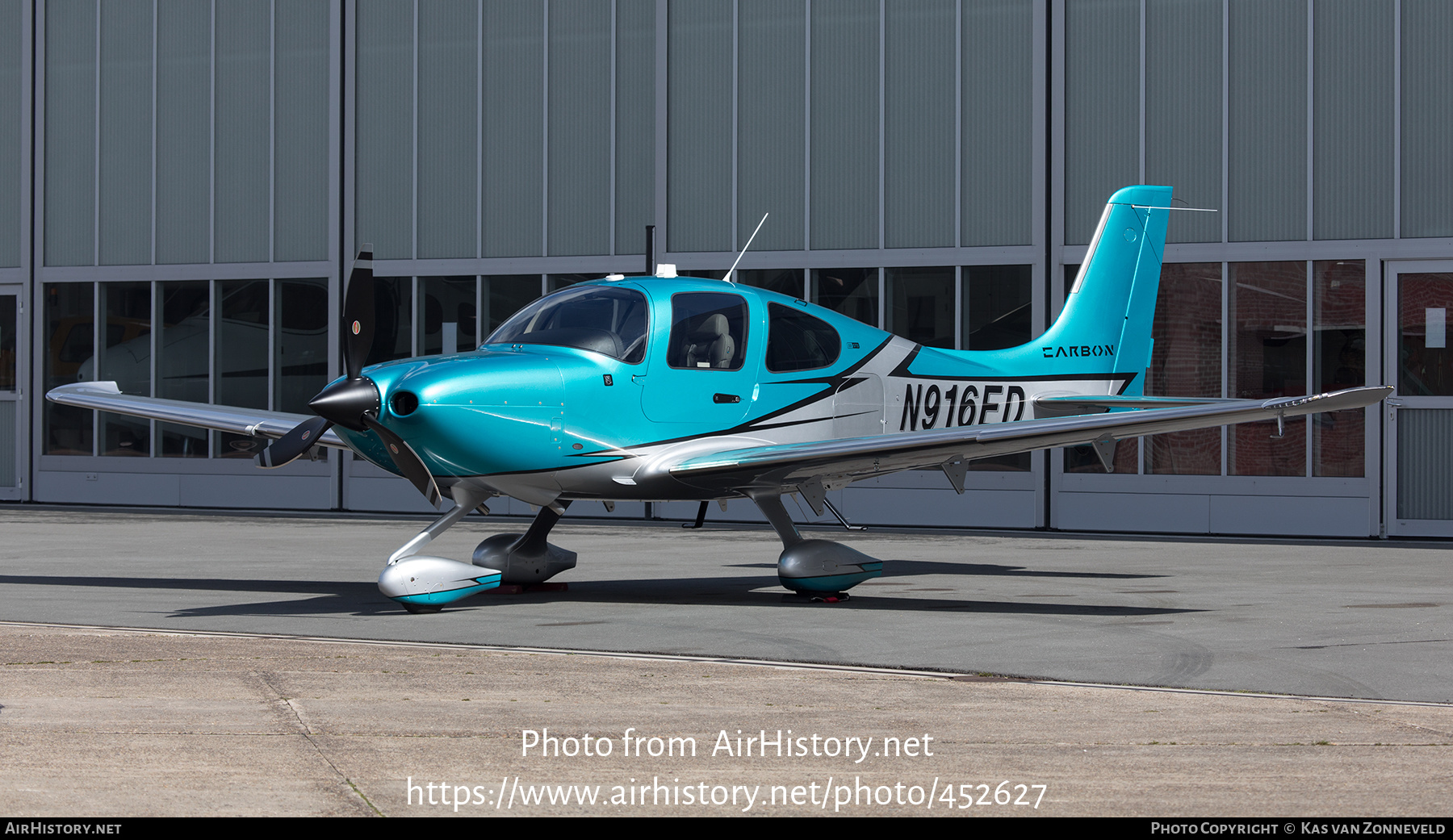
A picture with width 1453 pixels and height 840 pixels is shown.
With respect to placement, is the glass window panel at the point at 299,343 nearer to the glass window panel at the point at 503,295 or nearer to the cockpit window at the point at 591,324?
the glass window panel at the point at 503,295

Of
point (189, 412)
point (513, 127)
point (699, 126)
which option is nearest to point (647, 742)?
point (189, 412)

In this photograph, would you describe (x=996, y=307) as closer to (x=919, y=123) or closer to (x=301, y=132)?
(x=919, y=123)

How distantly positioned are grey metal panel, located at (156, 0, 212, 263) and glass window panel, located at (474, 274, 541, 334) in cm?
489

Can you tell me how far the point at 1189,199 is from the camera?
18.4m

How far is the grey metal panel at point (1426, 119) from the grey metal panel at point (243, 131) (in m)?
16.2

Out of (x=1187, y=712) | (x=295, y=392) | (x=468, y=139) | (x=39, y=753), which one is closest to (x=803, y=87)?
(x=468, y=139)

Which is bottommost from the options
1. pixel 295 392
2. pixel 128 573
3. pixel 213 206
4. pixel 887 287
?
pixel 128 573

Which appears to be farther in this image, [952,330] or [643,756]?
[952,330]

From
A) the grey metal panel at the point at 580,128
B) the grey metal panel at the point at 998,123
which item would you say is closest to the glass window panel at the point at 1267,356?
the grey metal panel at the point at 998,123

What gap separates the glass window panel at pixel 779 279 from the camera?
2011 centimetres

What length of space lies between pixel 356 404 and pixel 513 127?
43.6 ft

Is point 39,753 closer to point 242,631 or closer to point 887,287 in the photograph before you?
point 242,631

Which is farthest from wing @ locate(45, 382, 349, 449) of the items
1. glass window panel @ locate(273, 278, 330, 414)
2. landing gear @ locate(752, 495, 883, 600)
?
glass window panel @ locate(273, 278, 330, 414)

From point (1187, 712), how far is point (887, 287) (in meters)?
13.9
